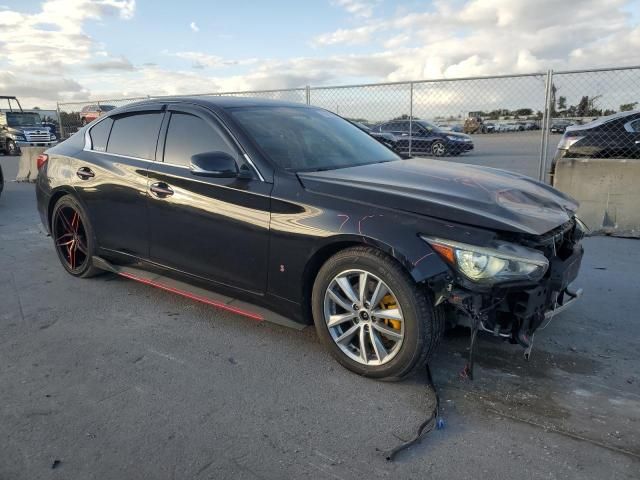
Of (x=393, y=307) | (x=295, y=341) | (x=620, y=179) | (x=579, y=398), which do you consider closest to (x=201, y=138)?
(x=295, y=341)

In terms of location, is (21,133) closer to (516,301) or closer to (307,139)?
(307,139)

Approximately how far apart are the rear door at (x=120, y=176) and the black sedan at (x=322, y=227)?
0.01 meters

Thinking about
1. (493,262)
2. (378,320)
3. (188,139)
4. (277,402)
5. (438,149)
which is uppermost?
(188,139)

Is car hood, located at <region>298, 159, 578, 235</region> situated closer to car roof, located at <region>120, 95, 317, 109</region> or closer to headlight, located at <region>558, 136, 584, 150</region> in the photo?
car roof, located at <region>120, 95, 317, 109</region>

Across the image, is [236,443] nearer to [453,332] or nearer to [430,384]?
[430,384]

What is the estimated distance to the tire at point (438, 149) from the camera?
455 inches

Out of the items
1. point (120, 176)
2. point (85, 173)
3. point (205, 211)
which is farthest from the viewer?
point (85, 173)

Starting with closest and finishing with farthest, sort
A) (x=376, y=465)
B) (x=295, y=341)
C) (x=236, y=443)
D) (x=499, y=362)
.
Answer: (x=376, y=465) → (x=236, y=443) → (x=499, y=362) → (x=295, y=341)

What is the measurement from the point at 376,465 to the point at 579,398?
1.34 metres

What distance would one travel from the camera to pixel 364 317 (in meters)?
3.11

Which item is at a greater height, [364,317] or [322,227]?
[322,227]

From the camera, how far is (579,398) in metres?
2.95

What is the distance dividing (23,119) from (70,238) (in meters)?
23.0

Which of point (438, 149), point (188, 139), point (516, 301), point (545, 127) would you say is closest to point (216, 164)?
point (188, 139)
